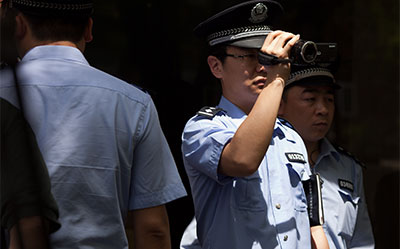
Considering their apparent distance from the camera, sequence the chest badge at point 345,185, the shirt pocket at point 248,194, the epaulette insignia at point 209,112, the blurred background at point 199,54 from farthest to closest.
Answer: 1. the blurred background at point 199,54
2. the chest badge at point 345,185
3. the epaulette insignia at point 209,112
4. the shirt pocket at point 248,194

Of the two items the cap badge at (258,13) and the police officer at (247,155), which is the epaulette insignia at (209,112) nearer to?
the police officer at (247,155)

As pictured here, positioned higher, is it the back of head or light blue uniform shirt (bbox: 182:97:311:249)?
the back of head

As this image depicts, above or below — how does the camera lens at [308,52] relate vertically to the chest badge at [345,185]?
above

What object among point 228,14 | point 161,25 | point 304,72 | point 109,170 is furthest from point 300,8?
point 109,170

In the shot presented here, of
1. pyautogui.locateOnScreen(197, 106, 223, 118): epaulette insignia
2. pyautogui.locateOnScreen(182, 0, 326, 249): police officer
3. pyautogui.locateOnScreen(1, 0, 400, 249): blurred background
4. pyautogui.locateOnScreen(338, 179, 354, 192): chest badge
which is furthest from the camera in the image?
pyautogui.locateOnScreen(1, 0, 400, 249): blurred background

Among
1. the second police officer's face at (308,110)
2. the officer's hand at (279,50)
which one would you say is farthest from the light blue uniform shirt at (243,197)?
the second police officer's face at (308,110)

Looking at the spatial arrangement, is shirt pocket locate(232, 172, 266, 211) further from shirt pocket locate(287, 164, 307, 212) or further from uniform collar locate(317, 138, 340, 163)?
uniform collar locate(317, 138, 340, 163)

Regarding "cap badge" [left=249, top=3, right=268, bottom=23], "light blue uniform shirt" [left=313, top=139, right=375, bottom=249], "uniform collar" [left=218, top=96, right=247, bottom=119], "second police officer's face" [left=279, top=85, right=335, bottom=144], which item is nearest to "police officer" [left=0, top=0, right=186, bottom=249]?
"uniform collar" [left=218, top=96, right=247, bottom=119]

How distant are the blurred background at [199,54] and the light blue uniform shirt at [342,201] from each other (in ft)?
2.86

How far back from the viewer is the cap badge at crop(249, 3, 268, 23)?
2.50 meters

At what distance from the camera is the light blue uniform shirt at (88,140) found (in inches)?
69.4

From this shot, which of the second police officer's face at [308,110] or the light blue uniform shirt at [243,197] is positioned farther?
the second police officer's face at [308,110]

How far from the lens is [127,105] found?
1.86m

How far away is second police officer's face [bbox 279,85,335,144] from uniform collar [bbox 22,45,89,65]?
137 cm
